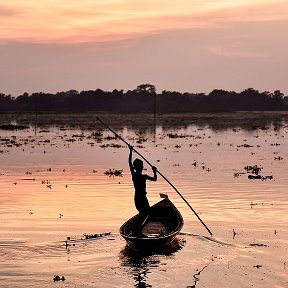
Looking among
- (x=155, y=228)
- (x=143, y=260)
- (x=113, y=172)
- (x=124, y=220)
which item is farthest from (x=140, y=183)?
(x=113, y=172)

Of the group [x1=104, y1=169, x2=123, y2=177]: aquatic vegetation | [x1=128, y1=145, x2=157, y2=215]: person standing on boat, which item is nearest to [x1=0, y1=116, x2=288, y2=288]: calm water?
[x1=104, y1=169, x2=123, y2=177]: aquatic vegetation

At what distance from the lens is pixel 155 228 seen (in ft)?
72.4

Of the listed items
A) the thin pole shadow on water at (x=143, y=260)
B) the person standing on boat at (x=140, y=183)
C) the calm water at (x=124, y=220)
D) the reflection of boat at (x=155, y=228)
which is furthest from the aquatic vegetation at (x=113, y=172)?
the thin pole shadow on water at (x=143, y=260)

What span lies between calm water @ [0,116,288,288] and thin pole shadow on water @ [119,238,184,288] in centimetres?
3

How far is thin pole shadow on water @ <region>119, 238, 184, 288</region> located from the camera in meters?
16.9

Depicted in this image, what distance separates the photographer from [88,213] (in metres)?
26.1

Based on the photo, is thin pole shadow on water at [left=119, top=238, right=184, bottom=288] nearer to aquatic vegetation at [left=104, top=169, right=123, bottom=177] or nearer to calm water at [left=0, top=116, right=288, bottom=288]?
calm water at [left=0, top=116, right=288, bottom=288]

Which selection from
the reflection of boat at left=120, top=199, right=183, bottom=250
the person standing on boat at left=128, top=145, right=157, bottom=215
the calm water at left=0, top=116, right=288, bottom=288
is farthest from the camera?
the person standing on boat at left=128, top=145, right=157, bottom=215

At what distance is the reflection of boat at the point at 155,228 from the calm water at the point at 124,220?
373 mm

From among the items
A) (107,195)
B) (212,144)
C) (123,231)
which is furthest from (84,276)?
(212,144)

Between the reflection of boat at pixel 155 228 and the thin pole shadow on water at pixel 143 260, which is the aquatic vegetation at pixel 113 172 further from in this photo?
the thin pole shadow on water at pixel 143 260

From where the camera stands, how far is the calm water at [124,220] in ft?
55.9

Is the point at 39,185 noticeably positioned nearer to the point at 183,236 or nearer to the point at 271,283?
the point at 183,236

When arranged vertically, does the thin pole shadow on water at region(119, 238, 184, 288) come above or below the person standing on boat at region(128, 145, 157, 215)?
below
